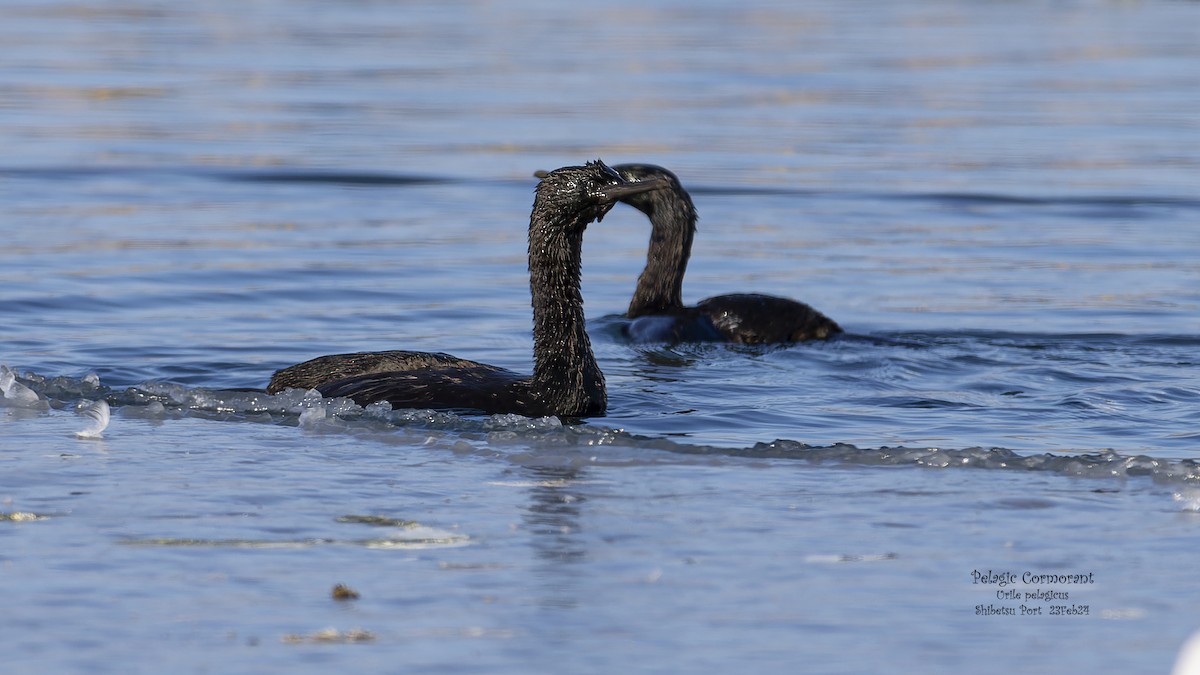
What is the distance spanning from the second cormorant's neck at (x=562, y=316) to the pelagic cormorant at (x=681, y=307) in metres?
2.08

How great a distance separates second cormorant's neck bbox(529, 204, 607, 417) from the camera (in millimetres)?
8758

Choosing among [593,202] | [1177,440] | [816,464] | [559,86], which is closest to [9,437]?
[593,202]

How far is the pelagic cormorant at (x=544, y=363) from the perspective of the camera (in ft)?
27.8

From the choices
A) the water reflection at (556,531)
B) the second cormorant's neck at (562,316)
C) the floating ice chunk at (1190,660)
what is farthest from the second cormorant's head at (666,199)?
the floating ice chunk at (1190,660)

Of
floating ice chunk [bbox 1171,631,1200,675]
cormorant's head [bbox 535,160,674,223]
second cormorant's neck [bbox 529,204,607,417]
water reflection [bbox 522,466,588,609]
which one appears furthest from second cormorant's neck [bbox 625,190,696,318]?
floating ice chunk [bbox 1171,631,1200,675]

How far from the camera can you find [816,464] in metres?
7.57

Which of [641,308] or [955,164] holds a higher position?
[955,164]

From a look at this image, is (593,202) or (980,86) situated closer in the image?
(593,202)

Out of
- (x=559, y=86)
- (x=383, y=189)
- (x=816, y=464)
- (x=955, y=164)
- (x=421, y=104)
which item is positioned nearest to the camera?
(x=816, y=464)

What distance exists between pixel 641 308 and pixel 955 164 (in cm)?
815

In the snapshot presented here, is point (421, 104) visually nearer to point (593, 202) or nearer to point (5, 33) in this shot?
point (5, 33)

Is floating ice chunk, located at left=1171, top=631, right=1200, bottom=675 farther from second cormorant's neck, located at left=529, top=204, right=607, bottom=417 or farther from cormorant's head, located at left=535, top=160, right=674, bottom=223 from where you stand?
cormorant's head, located at left=535, top=160, right=674, bottom=223

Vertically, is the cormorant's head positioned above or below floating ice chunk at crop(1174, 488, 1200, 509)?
above

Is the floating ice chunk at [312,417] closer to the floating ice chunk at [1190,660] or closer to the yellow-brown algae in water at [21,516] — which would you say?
the yellow-brown algae in water at [21,516]
